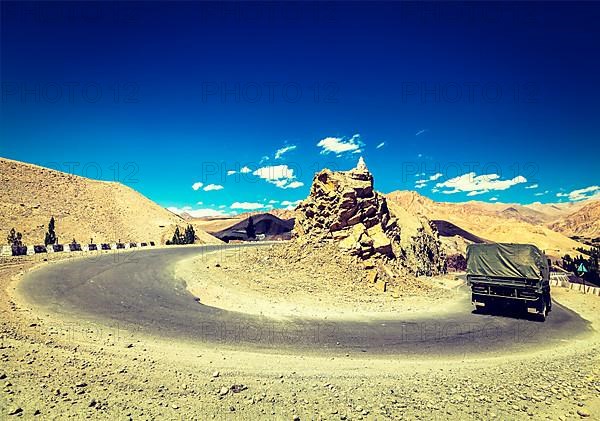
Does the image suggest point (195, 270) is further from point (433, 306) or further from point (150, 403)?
point (150, 403)

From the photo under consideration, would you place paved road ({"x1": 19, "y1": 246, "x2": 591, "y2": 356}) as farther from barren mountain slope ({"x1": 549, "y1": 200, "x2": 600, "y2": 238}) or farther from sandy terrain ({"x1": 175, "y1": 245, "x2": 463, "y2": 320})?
barren mountain slope ({"x1": 549, "y1": 200, "x2": 600, "y2": 238})

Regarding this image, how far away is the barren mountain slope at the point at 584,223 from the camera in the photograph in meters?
101

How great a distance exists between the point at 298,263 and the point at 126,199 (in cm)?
6654

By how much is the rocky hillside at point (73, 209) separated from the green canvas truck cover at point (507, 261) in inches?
2076

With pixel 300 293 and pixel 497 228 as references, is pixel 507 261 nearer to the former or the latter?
pixel 300 293

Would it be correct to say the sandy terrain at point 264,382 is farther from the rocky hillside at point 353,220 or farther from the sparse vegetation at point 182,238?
the sparse vegetation at point 182,238

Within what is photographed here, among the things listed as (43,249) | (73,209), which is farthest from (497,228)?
(73,209)

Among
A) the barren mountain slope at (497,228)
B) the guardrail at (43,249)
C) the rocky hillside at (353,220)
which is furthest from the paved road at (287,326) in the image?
the barren mountain slope at (497,228)

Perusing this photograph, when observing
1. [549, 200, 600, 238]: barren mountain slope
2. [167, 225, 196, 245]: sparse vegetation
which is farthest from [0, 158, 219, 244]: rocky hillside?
[549, 200, 600, 238]: barren mountain slope

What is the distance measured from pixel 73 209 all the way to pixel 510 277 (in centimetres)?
6890

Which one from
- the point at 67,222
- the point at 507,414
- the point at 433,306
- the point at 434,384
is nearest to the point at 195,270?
the point at 433,306

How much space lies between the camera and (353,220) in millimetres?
22625

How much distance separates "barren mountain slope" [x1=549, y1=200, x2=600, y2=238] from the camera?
10149cm

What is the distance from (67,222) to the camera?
2154 inches
